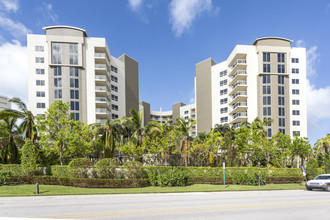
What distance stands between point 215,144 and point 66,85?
3330cm

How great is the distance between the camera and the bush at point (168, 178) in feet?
64.6

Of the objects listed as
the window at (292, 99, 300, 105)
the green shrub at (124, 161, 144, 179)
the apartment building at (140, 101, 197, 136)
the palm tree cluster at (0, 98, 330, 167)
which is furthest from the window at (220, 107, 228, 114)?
the green shrub at (124, 161, 144, 179)

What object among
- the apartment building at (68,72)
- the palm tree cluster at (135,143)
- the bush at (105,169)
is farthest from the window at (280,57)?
the bush at (105,169)

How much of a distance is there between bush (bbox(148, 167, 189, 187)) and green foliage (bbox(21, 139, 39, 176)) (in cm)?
1179

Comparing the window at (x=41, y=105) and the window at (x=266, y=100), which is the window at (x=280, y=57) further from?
the window at (x=41, y=105)

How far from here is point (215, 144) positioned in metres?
31.0

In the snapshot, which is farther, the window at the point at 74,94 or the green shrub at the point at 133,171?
the window at the point at 74,94

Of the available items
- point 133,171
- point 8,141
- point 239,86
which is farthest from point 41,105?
point 239,86

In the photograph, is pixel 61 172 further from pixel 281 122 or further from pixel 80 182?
pixel 281 122

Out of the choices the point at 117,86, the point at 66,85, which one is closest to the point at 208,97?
the point at 117,86

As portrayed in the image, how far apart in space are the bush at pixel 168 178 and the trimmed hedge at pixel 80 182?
112 cm

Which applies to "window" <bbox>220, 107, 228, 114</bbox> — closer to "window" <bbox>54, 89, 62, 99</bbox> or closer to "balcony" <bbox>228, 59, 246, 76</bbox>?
"balcony" <bbox>228, 59, 246, 76</bbox>

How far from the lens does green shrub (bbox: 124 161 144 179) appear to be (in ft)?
65.7

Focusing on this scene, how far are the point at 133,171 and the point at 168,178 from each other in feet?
12.0
